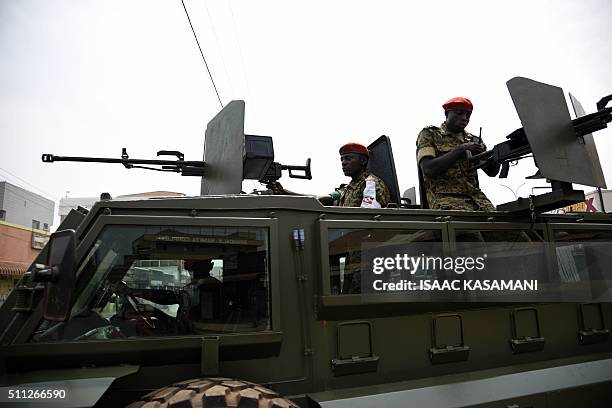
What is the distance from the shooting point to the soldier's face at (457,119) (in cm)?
411

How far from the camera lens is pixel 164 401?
1.99m

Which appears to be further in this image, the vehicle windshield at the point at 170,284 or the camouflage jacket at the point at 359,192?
the camouflage jacket at the point at 359,192

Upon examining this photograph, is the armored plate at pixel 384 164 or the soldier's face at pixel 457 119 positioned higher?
the soldier's face at pixel 457 119

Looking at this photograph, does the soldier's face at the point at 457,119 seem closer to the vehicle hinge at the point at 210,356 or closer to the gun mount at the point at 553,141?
the gun mount at the point at 553,141

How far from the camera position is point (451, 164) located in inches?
149

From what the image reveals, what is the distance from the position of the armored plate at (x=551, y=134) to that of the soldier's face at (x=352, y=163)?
5.61 ft

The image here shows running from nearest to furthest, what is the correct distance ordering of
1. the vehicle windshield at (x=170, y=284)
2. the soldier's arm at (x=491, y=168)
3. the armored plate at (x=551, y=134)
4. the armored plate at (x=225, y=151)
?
the vehicle windshield at (x=170, y=284) → the armored plate at (x=551, y=134) → the soldier's arm at (x=491, y=168) → the armored plate at (x=225, y=151)

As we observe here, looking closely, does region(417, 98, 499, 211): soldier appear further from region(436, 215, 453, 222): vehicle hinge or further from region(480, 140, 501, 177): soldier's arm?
region(436, 215, 453, 222): vehicle hinge

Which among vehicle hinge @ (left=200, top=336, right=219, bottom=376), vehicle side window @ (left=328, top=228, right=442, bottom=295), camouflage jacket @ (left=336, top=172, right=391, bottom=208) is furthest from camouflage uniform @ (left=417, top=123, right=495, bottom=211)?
vehicle hinge @ (left=200, top=336, right=219, bottom=376)

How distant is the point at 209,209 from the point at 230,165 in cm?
151

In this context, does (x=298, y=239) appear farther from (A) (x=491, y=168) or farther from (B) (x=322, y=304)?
(A) (x=491, y=168)

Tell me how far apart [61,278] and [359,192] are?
2921 millimetres

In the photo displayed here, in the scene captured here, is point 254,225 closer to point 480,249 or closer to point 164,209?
point 164,209

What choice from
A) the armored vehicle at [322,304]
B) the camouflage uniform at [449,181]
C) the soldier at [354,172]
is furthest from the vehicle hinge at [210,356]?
the camouflage uniform at [449,181]
